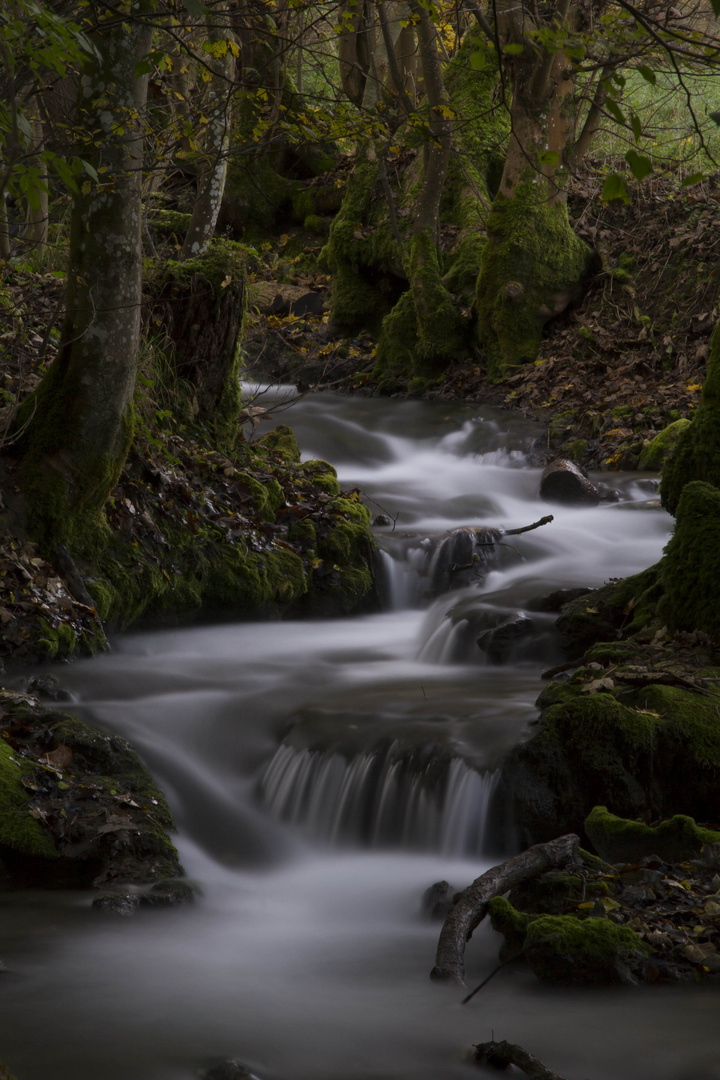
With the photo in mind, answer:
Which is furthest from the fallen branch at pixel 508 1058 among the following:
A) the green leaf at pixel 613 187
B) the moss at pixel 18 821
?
the green leaf at pixel 613 187

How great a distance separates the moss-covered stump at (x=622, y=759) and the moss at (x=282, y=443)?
5.71 meters

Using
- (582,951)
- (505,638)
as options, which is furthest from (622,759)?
(505,638)

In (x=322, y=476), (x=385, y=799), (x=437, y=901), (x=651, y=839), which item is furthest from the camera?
(x=322, y=476)

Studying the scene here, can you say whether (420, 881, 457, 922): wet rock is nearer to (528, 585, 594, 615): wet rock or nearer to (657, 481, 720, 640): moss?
(657, 481, 720, 640): moss

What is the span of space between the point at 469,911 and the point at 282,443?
23.7 ft

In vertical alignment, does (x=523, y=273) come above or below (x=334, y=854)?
above

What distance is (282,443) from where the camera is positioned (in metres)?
10.4

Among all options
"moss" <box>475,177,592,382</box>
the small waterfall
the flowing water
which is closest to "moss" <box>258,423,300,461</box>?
the flowing water

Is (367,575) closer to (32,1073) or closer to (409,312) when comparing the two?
(32,1073)

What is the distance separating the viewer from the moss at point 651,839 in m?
4.25

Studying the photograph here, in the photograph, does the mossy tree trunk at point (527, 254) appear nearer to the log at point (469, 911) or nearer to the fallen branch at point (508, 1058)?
the log at point (469, 911)

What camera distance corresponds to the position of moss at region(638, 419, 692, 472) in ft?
37.5

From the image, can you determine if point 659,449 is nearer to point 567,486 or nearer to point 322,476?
point 567,486

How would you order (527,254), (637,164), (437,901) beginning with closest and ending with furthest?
(637,164)
(437,901)
(527,254)
